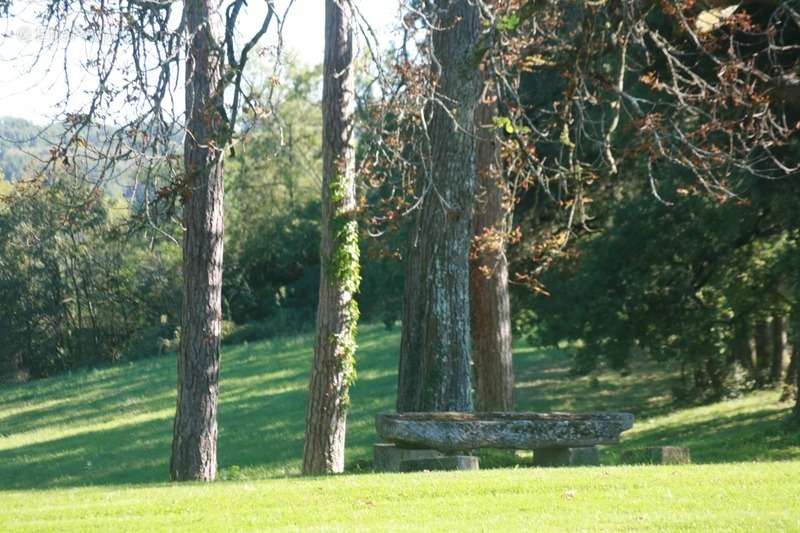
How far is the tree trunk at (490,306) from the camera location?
18.3 m

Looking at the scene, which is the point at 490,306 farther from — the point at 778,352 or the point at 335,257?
the point at 778,352

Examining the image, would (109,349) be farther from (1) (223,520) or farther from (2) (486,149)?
(1) (223,520)

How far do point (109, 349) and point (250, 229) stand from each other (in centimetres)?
867

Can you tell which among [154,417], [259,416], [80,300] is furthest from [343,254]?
[80,300]

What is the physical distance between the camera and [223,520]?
9102mm

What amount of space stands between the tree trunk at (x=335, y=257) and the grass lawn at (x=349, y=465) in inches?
41.5

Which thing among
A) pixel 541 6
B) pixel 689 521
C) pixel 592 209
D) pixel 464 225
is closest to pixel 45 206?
pixel 592 209

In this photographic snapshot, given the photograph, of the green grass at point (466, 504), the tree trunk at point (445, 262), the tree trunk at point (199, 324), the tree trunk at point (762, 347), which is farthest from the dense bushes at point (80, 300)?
the green grass at point (466, 504)

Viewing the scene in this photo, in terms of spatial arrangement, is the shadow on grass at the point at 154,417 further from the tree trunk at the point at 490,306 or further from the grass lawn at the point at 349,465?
the tree trunk at the point at 490,306

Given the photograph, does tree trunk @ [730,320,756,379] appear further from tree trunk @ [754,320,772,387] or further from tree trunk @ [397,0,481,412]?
tree trunk @ [397,0,481,412]

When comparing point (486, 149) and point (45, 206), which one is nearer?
point (486, 149)

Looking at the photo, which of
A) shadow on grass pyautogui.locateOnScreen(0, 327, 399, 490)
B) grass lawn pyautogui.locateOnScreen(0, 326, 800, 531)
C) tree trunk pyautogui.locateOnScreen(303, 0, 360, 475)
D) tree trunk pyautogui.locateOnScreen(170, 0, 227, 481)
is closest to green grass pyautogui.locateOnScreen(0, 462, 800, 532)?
grass lawn pyautogui.locateOnScreen(0, 326, 800, 531)

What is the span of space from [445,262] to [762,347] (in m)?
17.9

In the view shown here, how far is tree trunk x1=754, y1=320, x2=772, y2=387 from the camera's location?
95.8ft
